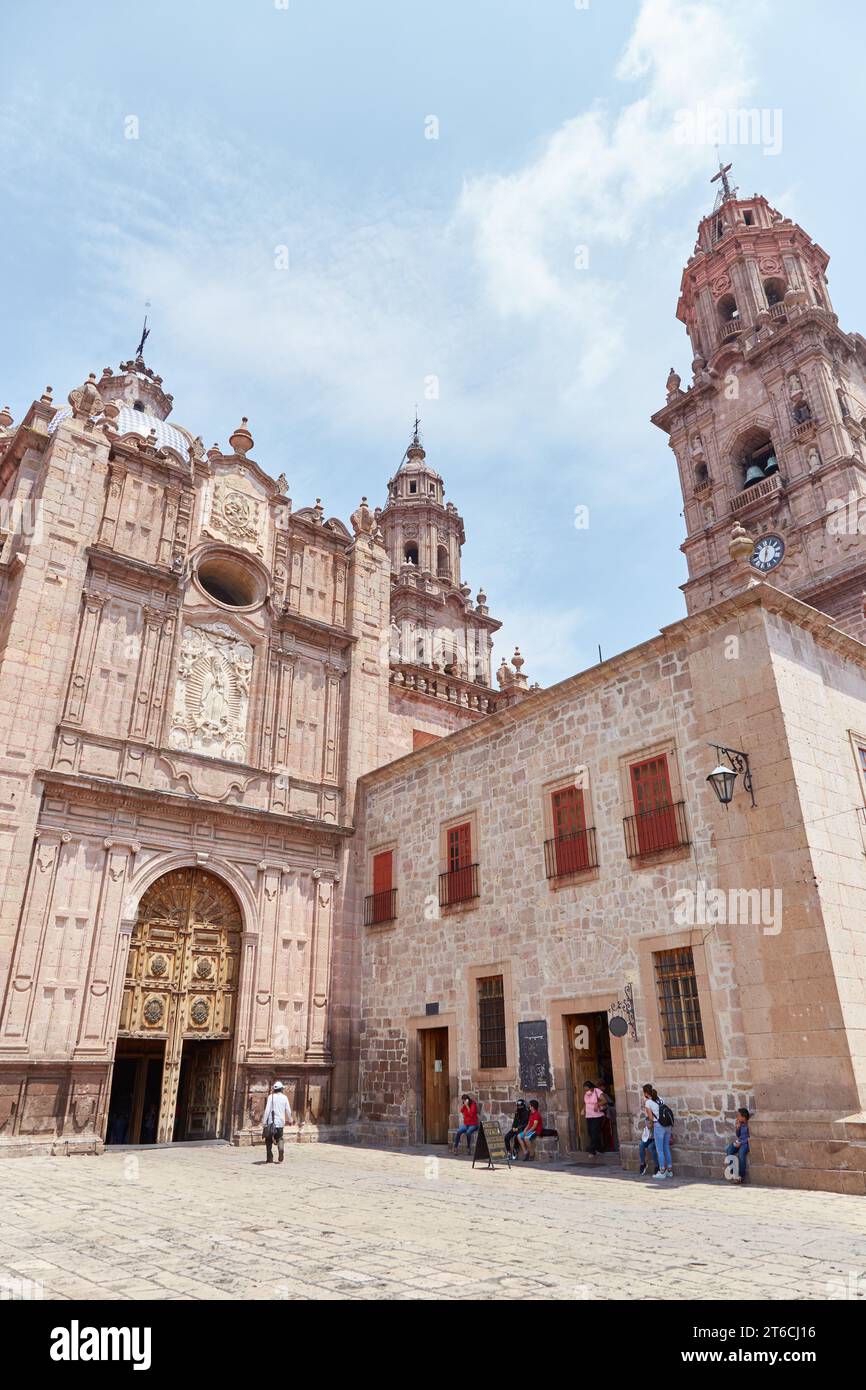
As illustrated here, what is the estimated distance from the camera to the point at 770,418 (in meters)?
35.5

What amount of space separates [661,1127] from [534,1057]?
3425mm

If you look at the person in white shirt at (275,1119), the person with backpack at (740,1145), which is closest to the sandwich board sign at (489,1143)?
the person in white shirt at (275,1119)

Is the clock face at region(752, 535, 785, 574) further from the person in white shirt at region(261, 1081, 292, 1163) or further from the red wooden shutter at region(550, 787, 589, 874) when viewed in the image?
the person in white shirt at region(261, 1081, 292, 1163)

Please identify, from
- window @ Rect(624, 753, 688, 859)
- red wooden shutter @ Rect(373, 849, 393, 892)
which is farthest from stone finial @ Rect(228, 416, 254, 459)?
window @ Rect(624, 753, 688, 859)

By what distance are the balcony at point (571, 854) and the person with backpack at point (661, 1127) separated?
4.00m

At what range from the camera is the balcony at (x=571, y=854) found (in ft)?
51.9

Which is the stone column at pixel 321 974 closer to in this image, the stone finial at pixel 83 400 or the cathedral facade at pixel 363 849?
the cathedral facade at pixel 363 849

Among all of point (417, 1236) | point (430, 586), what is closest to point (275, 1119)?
point (417, 1236)

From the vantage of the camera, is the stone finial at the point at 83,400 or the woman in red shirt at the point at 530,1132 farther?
the stone finial at the point at 83,400

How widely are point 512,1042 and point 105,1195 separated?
802 centimetres

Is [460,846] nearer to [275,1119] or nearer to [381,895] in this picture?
[381,895]

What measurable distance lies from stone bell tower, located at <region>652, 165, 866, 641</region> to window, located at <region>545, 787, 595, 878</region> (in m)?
15.6

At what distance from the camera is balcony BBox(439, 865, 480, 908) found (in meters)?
18.2
